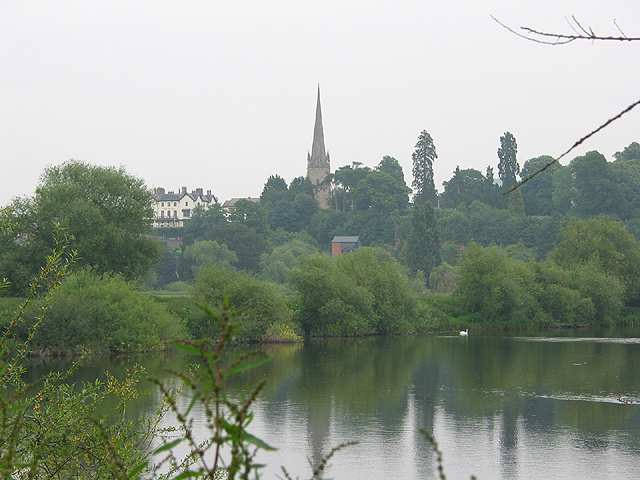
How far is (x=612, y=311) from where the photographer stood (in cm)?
5025

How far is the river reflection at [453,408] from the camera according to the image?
52.7 ft

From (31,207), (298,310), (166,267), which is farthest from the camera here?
(166,267)

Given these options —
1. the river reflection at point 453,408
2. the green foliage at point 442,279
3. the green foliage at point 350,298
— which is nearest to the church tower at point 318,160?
the green foliage at point 442,279

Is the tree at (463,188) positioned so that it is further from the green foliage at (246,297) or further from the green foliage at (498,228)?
the green foliage at (246,297)

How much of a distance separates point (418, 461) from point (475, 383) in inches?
424

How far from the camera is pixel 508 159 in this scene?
3900 inches

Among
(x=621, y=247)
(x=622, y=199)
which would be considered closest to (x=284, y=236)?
(x=622, y=199)

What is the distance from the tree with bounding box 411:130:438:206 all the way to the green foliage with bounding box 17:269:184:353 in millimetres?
74043

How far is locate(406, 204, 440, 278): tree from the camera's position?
77.0 meters

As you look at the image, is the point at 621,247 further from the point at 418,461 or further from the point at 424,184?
the point at 424,184

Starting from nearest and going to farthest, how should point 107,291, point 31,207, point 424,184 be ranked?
point 107,291
point 31,207
point 424,184

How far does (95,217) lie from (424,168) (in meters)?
74.9

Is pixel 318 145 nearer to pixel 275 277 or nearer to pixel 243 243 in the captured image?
pixel 243 243

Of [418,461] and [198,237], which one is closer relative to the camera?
[418,461]
